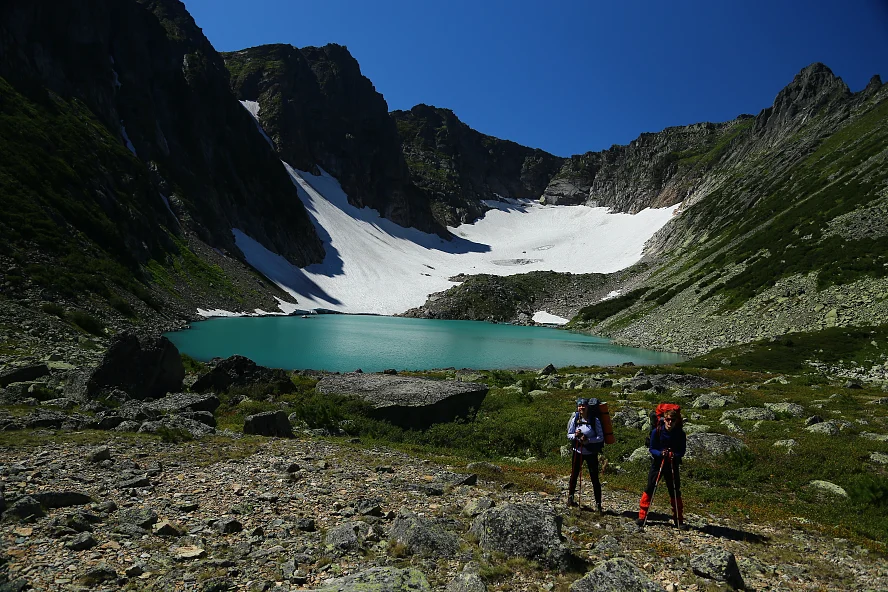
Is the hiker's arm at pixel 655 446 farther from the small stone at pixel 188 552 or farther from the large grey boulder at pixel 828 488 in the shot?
the small stone at pixel 188 552

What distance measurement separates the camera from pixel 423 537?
6.34 m

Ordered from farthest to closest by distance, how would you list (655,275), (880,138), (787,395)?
(655,275)
(880,138)
(787,395)

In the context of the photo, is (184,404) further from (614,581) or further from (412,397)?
(614,581)

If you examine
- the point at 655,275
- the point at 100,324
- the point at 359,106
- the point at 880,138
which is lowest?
the point at 100,324

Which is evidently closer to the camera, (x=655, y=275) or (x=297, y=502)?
(x=297, y=502)

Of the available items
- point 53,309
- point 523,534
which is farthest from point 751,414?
point 53,309

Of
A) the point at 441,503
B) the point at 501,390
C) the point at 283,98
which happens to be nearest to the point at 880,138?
the point at 501,390

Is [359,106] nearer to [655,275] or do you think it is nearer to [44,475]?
A: [655,275]

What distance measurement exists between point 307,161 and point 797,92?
15135 cm

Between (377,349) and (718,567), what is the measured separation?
42.3m

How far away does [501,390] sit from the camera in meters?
23.5

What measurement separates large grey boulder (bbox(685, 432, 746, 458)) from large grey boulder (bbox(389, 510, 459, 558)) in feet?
29.2

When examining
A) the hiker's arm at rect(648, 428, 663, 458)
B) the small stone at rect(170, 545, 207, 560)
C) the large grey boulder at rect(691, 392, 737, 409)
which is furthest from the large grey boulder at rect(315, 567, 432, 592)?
the large grey boulder at rect(691, 392, 737, 409)

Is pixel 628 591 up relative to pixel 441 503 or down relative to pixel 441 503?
up
